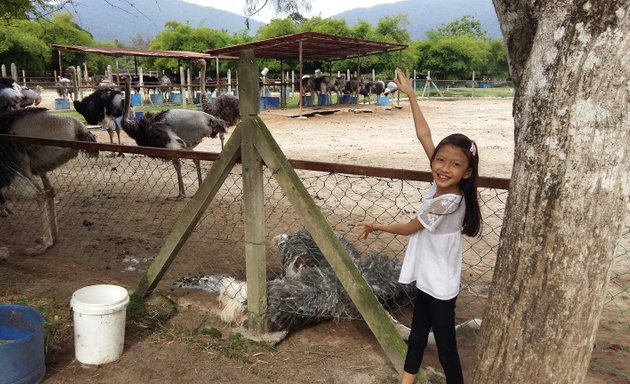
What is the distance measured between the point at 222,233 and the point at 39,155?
1650 millimetres

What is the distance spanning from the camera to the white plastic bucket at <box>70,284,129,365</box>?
238 cm

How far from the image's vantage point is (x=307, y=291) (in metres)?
2.81

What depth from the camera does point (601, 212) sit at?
1223 millimetres

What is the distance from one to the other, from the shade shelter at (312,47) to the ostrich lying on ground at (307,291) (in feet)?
34.2

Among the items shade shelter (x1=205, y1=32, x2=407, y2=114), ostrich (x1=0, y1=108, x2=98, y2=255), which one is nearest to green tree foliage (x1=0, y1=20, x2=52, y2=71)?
shade shelter (x1=205, y1=32, x2=407, y2=114)

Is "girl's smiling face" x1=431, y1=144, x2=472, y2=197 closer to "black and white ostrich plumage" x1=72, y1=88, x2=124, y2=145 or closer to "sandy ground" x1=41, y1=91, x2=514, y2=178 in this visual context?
"sandy ground" x1=41, y1=91, x2=514, y2=178

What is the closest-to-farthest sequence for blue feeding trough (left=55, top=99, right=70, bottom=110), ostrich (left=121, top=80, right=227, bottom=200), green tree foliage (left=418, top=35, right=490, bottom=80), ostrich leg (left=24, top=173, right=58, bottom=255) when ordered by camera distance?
ostrich leg (left=24, top=173, right=58, bottom=255) < ostrich (left=121, top=80, right=227, bottom=200) < blue feeding trough (left=55, top=99, right=70, bottom=110) < green tree foliage (left=418, top=35, right=490, bottom=80)

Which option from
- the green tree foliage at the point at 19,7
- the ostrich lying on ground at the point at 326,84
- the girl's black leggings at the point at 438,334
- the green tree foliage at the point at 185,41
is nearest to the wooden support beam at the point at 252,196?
the girl's black leggings at the point at 438,334

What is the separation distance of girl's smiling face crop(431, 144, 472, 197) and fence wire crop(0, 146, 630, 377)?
Answer: 1077 millimetres

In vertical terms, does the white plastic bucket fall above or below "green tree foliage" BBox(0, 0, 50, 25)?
below

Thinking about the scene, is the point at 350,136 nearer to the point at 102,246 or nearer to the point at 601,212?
the point at 102,246

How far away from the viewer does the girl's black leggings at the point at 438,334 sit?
6.61 feet

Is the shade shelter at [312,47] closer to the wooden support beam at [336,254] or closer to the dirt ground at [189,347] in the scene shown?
the dirt ground at [189,347]

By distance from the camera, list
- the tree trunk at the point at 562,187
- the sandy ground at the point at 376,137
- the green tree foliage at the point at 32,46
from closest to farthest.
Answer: the tree trunk at the point at 562,187
the sandy ground at the point at 376,137
the green tree foliage at the point at 32,46
